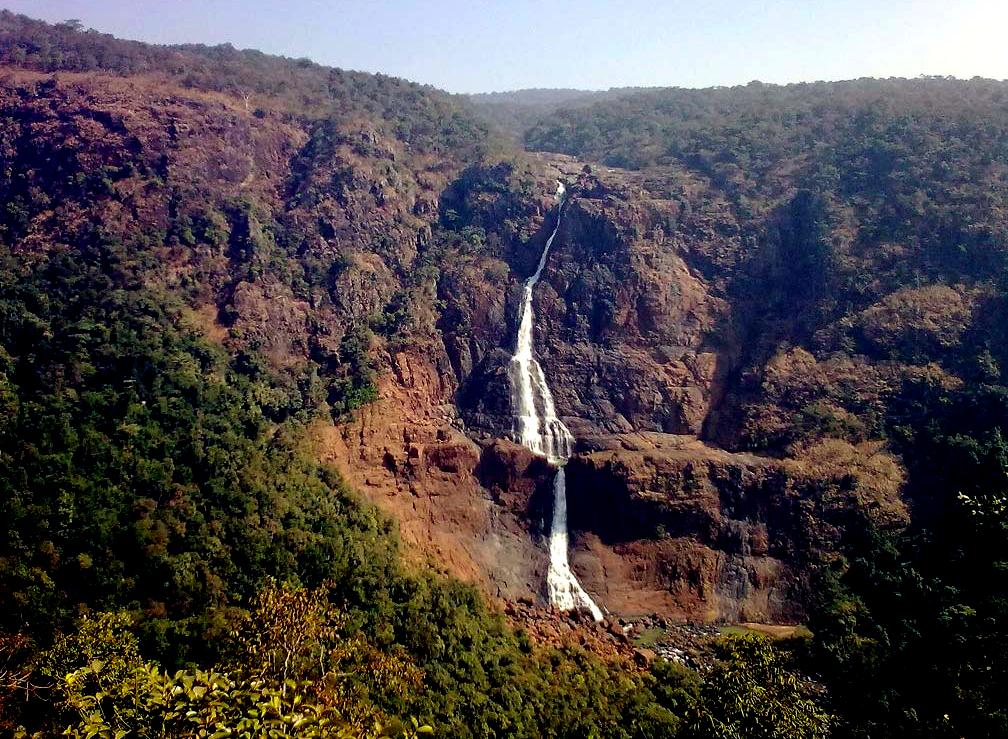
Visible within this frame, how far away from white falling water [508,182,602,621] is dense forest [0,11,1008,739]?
15.6ft

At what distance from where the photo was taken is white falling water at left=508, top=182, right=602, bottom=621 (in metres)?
31.1

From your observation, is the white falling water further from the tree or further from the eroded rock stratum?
the tree

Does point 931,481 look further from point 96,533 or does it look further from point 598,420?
point 96,533

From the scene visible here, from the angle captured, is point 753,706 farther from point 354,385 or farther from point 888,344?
point 888,344

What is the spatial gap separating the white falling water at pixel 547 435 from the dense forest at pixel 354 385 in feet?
15.6

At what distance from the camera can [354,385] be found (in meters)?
34.0

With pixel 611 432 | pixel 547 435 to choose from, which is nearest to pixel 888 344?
pixel 611 432

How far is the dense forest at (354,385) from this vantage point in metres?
16.9

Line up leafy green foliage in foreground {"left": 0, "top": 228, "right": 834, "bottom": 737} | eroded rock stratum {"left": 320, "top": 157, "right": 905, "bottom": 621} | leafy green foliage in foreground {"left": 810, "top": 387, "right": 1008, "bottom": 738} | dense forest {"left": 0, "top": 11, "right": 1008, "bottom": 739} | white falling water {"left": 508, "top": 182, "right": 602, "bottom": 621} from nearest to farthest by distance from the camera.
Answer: dense forest {"left": 0, "top": 11, "right": 1008, "bottom": 739}
leafy green foliage in foreground {"left": 810, "top": 387, "right": 1008, "bottom": 738}
leafy green foliage in foreground {"left": 0, "top": 228, "right": 834, "bottom": 737}
eroded rock stratum {"left": 320, "top": 157, "right": 905, "bottom": 621}
white falling water {"left": 508, "top": 182, "right": 602, "bottom": 621}

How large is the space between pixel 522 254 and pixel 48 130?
27.7 metres

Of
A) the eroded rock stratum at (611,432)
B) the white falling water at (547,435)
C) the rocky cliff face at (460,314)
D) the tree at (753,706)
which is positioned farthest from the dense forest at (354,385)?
the white falling water at (547,435)

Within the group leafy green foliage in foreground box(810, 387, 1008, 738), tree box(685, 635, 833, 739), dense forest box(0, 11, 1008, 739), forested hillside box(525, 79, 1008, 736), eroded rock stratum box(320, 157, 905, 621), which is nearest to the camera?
tree box(685, 635, 833, 739)

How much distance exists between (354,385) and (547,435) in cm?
1057

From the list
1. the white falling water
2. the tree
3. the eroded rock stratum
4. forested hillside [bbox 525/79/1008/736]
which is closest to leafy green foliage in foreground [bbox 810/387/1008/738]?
forested hillside [bbox 525/79/1008/736]
